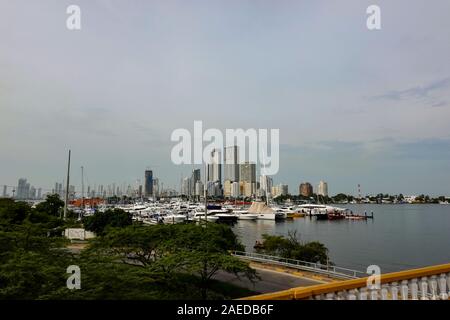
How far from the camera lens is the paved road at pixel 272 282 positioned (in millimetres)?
18359

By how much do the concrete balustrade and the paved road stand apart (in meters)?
11.5

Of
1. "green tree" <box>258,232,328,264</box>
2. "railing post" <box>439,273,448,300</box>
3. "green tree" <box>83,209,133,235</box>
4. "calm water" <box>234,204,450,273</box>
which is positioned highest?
"railing post" <box>439,273,448,300</box>

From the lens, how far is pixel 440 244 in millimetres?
50594

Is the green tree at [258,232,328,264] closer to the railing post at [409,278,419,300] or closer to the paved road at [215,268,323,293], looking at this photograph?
the paved road at [215,268,323,293]

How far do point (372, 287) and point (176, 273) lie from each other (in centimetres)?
1204

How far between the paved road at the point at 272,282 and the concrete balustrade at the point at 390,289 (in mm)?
11523

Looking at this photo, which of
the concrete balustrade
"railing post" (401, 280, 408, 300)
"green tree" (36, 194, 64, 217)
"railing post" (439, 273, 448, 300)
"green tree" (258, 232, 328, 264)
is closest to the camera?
the concrete balustrade

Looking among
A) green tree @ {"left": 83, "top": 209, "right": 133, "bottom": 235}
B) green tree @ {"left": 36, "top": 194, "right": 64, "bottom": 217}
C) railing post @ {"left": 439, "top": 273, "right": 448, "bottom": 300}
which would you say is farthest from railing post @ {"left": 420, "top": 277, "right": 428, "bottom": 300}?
green tree @ {"left": 36, "top": 194, "right": 64, "bottom": 217}

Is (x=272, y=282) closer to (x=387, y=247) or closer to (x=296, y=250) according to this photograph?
(x=296, y=250)

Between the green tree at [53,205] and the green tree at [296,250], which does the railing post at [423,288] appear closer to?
the green tree at [296,250]

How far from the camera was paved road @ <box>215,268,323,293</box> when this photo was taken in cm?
1836

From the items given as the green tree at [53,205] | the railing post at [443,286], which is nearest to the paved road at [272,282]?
the railing post at [443,286]
